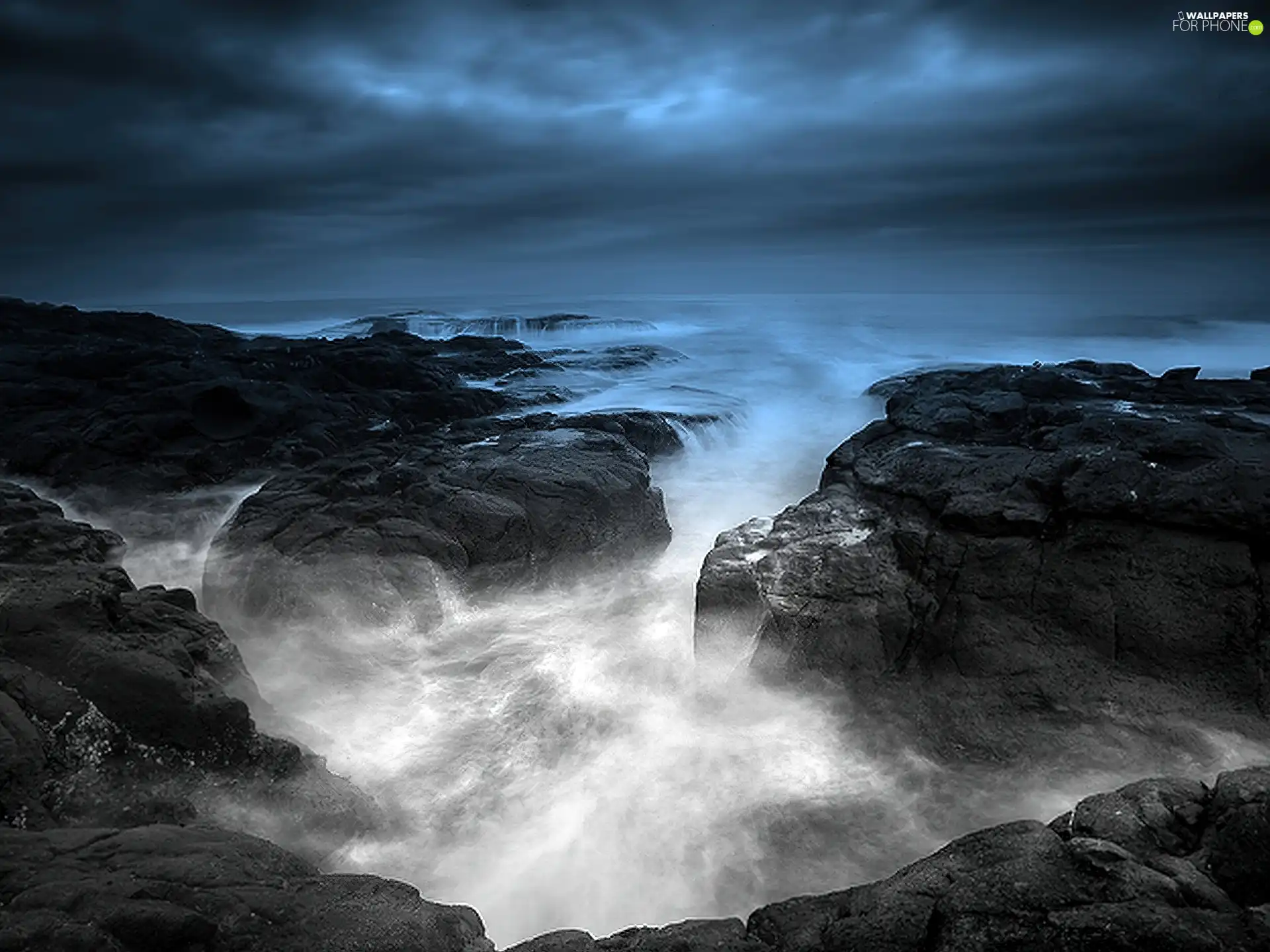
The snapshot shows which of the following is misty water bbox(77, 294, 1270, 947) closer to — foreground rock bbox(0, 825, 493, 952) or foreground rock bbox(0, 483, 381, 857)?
foreground rock bbox(0, 483, 381, 857)

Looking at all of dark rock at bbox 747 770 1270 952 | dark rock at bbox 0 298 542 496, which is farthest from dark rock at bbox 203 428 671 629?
dark rock at bbox 747 770 1270 952

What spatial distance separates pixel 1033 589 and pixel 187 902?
21.8 ft

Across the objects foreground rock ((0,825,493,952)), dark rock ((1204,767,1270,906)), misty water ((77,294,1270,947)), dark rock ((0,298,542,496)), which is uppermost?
dark rock ((0,298,542,496))

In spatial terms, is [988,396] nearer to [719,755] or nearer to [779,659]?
[779,659]

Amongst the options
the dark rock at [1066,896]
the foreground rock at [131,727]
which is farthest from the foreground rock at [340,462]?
the dark rock at [1066,896]

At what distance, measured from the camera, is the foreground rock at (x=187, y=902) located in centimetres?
281

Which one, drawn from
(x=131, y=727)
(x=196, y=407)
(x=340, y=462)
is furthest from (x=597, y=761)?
(x=196, y=407)

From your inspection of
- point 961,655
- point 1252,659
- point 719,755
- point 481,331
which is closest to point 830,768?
point 719,755

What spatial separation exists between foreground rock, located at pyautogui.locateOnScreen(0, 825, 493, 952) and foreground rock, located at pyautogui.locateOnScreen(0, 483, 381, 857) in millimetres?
778

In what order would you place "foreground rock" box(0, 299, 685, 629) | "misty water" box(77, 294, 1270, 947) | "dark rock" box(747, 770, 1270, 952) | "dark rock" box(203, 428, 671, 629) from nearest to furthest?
1. "dark rock" box(747, 770, 1270, 952)
2. "misty water" box(77, 294, 1270, 947)
3. "dark rock" box(203, 428, 671, 629)
4. "foreground rock" box(0, 299, 685, 629)

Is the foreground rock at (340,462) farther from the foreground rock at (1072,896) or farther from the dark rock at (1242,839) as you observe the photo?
the dark rock at (1242,839)

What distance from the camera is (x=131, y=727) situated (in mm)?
4477

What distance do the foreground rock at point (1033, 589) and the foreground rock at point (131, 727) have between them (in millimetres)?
3954

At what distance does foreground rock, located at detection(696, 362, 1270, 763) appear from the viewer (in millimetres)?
5844
